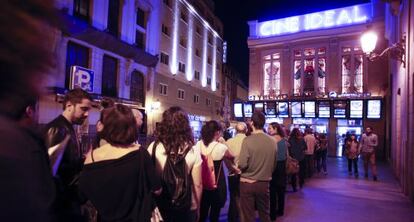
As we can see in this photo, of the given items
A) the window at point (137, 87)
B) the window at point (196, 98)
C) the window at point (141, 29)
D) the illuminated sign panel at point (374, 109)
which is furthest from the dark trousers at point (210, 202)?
the window at point (196, 98)

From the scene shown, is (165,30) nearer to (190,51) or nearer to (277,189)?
(190,51)

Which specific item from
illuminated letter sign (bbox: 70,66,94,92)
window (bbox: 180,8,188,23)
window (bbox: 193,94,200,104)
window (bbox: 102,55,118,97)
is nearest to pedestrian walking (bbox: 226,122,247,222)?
illuminated letter sign (bbox: 70,66,94,92)

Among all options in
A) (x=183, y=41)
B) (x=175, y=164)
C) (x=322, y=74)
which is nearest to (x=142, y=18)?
(x=183, y=41)

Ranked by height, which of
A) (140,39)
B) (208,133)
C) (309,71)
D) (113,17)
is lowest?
(208,133)

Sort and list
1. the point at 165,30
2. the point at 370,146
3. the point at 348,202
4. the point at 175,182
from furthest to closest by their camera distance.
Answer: the point at 165,30
the point at 370,146
the point at 348,202
the point at 175,182

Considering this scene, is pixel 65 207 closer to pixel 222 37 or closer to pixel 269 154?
pixel 269 154

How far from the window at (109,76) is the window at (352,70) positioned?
18786mm

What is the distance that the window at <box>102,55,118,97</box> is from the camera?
20.9 meters

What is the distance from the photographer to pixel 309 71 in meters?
Answer: 29.6

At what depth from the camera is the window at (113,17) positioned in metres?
21.3

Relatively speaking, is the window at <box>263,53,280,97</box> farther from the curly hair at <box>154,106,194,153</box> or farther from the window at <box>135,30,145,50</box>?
the curly hair at <box>154,106,194,153</box>

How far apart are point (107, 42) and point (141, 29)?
5.12 meters

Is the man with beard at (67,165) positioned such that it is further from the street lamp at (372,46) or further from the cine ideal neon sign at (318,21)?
the cine ideal neon sign at (318,21)

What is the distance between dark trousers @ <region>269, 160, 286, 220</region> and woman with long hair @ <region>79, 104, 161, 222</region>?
4.35 metres
